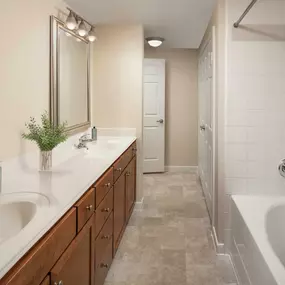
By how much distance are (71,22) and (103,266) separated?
2045 mm

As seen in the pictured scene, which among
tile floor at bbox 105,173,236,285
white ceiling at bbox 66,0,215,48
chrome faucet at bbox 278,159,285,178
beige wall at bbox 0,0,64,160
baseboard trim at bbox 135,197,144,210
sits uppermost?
white ceiling at bbox 66,0,215,48

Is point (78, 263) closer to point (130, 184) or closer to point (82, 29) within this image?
point (130, 184)

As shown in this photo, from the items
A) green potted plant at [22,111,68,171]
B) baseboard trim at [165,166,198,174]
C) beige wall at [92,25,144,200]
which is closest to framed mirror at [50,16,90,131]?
beige wall at [92,25,144,200]

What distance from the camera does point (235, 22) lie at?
2.63 m

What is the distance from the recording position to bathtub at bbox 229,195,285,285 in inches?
66.9

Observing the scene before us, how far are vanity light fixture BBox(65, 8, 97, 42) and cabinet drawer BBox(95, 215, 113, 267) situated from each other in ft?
5.61

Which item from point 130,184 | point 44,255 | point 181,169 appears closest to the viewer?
point 44,255

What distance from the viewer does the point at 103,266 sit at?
2193mm

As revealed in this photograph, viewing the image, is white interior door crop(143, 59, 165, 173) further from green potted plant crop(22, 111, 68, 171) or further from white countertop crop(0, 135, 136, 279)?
green potted plant crop(22, 111, 68, 171)

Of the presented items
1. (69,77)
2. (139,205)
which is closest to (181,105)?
(139,205)

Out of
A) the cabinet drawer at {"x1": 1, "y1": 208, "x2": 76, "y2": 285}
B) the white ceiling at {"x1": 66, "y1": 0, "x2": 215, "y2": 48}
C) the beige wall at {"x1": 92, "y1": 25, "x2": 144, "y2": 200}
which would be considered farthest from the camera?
the beige wall at {"x1": 92, "y1": 25, "x2": 144, "y2": 200}

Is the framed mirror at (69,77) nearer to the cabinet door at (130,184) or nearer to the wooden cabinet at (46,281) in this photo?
the cabinet door at (130,184)

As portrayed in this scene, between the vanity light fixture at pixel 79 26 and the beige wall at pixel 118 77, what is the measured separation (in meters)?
0.23

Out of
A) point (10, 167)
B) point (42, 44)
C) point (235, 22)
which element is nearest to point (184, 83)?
point (235, 22)
